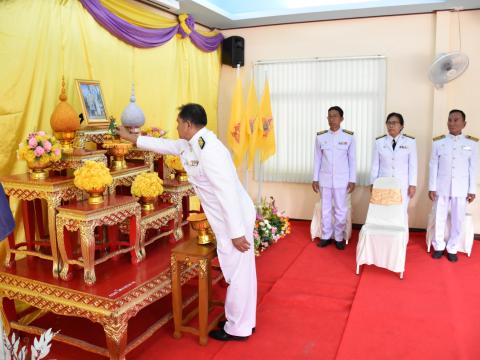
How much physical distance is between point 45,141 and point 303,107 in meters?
4.13

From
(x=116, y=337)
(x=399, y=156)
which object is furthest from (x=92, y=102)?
(x=399, y=156)

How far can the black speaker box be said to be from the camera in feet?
21.2

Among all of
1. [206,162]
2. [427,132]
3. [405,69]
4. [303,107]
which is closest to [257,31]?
[303,107]

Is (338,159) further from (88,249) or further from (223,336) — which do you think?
(88,249)

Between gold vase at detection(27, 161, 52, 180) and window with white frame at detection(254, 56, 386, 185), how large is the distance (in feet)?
13.0

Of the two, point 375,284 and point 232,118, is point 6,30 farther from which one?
point 375,284

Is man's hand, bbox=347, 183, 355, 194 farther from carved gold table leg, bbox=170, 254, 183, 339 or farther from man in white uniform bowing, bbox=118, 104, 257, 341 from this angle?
carved gold table leg, bbox=170, 254, 183, 339

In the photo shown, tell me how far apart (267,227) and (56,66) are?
2780 mm

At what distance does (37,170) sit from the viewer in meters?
3.03

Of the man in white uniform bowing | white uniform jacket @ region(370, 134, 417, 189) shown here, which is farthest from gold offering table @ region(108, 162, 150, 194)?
white uniform jacket @ region(370, 134, 417, 189)

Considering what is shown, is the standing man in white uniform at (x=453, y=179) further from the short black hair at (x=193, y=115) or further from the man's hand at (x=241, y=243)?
the short black hair at (x=193, y=115)

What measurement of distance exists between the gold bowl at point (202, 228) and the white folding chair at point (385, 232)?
5.92 ft

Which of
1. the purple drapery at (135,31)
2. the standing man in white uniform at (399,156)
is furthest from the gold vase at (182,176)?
the standing man in white uniform at (399,156)

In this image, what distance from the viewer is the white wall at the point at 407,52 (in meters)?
5.60
